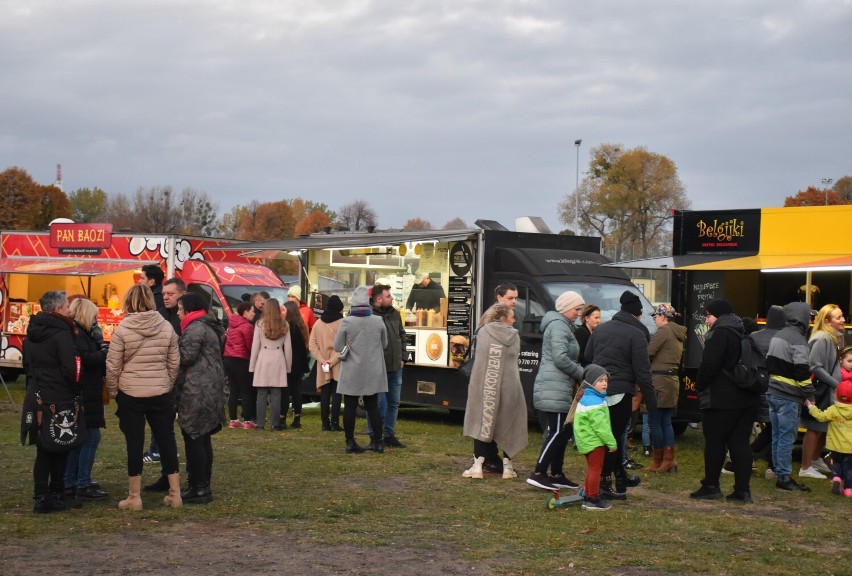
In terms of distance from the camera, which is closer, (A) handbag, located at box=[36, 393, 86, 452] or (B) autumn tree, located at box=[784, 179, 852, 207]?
(A) handbag, located at box=[36, 393, 86, 452]

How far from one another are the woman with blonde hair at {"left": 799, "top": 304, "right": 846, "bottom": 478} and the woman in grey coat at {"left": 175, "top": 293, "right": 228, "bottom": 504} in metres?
5.48

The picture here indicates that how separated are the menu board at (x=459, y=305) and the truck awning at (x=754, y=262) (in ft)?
7.78

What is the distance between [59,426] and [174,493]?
101 cm

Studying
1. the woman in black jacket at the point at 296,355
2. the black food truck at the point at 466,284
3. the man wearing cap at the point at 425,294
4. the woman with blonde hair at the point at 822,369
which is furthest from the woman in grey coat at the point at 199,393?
the man wearing cap at the point at 425,294

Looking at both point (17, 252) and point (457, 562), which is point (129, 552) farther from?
point (17, 252)

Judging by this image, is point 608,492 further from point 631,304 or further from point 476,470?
point 631,304

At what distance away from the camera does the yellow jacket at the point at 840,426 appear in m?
9.88

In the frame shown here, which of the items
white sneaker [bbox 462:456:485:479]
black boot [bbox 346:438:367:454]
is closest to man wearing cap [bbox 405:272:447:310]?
black boot [bbox 346:438:367:454]

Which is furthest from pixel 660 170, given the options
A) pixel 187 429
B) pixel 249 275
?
pixel 187 429

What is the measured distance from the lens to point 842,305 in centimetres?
1319

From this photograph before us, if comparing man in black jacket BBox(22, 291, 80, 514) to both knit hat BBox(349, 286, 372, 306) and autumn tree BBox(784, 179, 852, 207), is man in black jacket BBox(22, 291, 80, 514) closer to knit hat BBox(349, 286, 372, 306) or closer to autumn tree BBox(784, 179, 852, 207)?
knit hat BBox(349, 286, 372, 306)

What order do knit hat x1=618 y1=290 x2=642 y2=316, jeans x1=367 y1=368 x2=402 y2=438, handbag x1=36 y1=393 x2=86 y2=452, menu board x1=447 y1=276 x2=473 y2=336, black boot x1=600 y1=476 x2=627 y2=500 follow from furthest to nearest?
menu board x1=447 y1=276 x2=473 y2=336
jeans x1=367 y1=368 x2=402 y2=438
knit hat x1=618 y1=290 x2=642 y2=316
black boot x1=600 y1=476 x2=627 y2=500
handbag x1=36 y1=393 x2=86 y2=452

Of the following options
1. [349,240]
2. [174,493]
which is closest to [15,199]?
[349,240]

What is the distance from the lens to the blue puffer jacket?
381 inches
